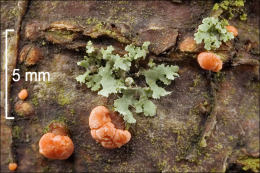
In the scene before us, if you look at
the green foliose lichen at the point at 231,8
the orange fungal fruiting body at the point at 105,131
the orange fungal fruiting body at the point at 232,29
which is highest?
the green foliose lichen at the point at 231,8

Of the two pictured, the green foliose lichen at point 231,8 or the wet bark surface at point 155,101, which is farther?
the green foliose lichen at point 231,8

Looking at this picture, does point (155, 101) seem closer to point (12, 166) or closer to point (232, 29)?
point (232, 29)

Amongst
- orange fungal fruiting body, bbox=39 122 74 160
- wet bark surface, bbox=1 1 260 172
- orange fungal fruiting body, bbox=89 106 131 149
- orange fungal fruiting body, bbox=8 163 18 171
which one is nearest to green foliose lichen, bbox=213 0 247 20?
wet bark surface, bbox=1 1 260 172

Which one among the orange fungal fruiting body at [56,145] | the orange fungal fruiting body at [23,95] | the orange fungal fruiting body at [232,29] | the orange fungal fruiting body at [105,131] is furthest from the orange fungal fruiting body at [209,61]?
the orange fungal fruiting body at [23,95]

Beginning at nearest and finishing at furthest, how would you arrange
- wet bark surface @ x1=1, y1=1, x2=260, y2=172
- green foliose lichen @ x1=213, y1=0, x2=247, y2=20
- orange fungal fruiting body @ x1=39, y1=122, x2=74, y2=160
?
orange fungal fruiting body @ x1=39, y1=122, x2=74, y2=160
wet bark surface @ x1=1, y1=1, x2=260, y2=172
green foliose lichen @ x1=213, y1=0, x2=247, y2=20

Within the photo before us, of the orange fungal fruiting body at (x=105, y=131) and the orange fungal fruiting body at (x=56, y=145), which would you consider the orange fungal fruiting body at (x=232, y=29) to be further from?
the orange fungal fruiting body at (x=56, y=145)

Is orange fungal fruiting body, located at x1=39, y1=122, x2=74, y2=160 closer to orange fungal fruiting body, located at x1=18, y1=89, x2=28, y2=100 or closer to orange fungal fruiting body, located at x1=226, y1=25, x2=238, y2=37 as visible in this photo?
orange fungal fruiting body, located at x1=18, y1=89, x2=28, y2=100
